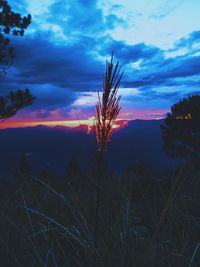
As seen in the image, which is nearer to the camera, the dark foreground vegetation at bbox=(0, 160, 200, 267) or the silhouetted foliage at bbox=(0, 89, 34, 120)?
the dark foreground vegetation at bbox=(0, 160, 200, 267)

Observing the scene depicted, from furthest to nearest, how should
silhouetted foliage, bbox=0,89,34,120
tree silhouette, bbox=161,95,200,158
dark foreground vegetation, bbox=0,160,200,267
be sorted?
1. tree silhouette, bbox=161,95,200,158
2. silhouetted foliage, bbox=0,89,34,120
3. dark foreground vegetation, bbox=0,160,200,267

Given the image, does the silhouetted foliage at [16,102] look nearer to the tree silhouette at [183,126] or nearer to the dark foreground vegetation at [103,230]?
the dark foreground vegetation at [103,230]

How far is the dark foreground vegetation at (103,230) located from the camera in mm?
2035

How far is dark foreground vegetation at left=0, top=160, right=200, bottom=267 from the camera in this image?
2.04 m

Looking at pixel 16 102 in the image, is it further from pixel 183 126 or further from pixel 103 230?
pixel 183 126

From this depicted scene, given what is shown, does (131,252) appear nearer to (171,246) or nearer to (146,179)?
(171,246)

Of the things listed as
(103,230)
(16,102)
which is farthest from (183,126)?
(103,230)

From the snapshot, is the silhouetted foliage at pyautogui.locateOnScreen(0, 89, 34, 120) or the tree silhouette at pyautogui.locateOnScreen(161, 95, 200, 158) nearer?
the silhouetted foliage at pyautogui.locateOnScreen(0, 89, 34, 120)

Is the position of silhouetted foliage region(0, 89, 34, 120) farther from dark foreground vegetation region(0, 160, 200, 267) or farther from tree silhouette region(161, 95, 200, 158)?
tree silhouette region(161, 95, 200, 158)

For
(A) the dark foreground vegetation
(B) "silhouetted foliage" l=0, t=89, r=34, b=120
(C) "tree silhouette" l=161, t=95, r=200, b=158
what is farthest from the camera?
(C) "tree silhouette" l=161, t=95, r=200, b=158

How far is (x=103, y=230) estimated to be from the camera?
8.93 feet

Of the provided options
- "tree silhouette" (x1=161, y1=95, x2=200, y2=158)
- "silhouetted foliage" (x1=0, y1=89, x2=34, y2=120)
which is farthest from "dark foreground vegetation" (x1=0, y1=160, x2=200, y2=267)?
"tree silhouette" (x1=161, y1=95, x2=200, y2=158)

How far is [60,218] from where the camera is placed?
11.2 feet

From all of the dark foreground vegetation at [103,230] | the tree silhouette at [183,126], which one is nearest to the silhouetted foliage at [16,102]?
the dark foreground vegetation at [103,230]
